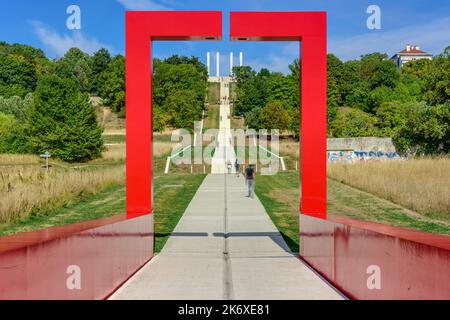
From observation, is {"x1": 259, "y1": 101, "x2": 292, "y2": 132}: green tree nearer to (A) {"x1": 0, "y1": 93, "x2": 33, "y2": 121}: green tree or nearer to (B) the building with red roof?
(A) {"x1": 0, "y1": 93, "x2": 33, "y2": 121}: green tree

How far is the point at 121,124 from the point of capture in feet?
261

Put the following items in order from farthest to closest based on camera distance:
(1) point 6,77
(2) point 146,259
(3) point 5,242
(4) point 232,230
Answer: (1) point 6,77 < (4) point 232,230 < (2) point 146,259 < (3) point 5,242

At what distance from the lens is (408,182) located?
2306 cm

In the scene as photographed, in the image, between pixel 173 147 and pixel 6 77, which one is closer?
pixel 173 147

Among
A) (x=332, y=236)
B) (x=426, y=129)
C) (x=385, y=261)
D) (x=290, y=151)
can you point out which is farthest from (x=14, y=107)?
(x=385, y=261)

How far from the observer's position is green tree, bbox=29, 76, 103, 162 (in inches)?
1998

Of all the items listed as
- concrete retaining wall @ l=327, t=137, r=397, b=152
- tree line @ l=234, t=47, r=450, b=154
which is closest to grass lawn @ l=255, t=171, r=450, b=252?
Answer: tree line @ l=234, t=47, r=450, b=154

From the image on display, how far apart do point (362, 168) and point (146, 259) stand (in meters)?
25.3

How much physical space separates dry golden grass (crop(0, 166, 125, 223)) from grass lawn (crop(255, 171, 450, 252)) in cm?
727

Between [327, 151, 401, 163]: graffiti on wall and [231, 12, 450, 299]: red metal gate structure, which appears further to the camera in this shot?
[327, 151, 401, 163]: graffiti on wall

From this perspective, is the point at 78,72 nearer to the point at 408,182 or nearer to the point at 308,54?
the point at 408,182

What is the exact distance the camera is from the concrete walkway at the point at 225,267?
6.54 metres
